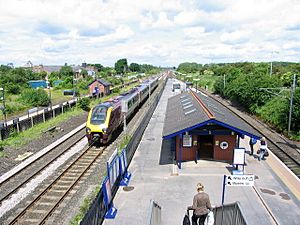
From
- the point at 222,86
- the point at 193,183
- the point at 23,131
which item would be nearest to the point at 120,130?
the point at 23,131

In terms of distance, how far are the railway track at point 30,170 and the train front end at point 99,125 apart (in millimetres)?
2137

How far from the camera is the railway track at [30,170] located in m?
12.7

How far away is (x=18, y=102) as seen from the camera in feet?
130

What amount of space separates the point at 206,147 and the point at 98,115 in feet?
23.8

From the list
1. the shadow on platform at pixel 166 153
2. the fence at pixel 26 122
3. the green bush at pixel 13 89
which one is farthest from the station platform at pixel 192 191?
the green bush at pixel 13 89

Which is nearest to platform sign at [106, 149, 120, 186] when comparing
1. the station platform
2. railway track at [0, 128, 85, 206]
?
the station platform

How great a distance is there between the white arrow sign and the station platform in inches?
49.1

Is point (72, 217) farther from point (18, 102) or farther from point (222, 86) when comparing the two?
point (222, 86)

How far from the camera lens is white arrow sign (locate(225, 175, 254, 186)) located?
8.55 meters

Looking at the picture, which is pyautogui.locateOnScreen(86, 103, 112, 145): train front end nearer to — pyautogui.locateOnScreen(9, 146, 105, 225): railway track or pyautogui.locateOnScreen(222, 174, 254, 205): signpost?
pyautogui.locateOnScreen(9, 146, 105, 225): railway track

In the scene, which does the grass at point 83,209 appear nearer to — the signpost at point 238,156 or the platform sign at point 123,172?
the platform sign at point 123,172

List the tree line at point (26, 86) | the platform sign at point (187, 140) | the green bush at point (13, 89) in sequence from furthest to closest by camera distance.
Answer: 1. the green bush at point (13, 89)
2. the tree line at point (26, 86)
3. the platform sign at point (187, 140)

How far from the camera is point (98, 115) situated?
18.2 meters

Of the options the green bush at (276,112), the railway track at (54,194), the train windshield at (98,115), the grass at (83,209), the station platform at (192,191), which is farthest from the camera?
the green bush at (276,112)
